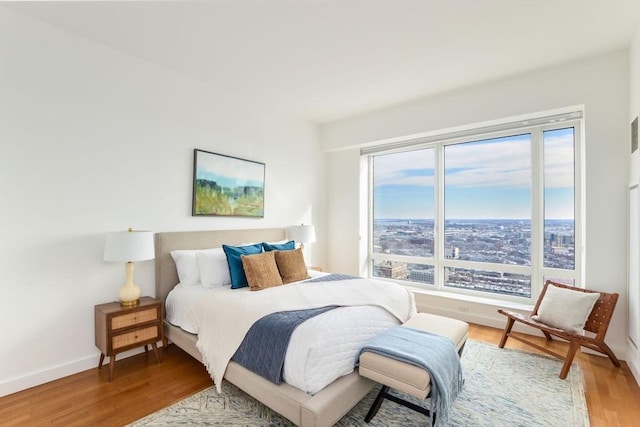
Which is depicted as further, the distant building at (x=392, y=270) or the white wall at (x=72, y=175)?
the distant building at (x=392, y=270)

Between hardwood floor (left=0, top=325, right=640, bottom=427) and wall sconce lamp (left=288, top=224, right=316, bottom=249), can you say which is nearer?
hardwood floor (left=0, top=325, right=640, bottom=427)

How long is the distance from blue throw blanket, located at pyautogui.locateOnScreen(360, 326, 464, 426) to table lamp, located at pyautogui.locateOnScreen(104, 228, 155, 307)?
6.46ft

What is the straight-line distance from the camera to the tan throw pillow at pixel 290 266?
3.22 metres

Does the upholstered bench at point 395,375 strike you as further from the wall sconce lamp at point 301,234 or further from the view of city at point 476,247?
the wall sconce lamp at point 301,234

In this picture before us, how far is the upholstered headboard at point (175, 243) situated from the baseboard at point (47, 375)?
0.73 metres

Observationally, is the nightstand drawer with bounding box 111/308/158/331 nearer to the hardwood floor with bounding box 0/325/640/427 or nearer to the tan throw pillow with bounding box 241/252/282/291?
the hardwood floor with bounding box 0/325/640/427

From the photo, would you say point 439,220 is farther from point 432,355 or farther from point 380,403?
point 380,403

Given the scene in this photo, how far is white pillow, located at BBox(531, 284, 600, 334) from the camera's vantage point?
106 inches

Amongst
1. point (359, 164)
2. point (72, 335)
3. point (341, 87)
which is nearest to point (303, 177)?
point (359, 164)

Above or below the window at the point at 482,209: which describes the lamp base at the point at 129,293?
below

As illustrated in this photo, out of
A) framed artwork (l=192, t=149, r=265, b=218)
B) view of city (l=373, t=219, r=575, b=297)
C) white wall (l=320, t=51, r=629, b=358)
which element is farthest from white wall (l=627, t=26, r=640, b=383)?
framed artwork (l=192, t=149, r=265, b=218)

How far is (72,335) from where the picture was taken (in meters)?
2.58

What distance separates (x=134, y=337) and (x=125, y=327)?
0.39ft

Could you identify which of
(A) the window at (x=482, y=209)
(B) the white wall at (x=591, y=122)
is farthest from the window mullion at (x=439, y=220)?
(B) the white wall at (x=591, y=122)
